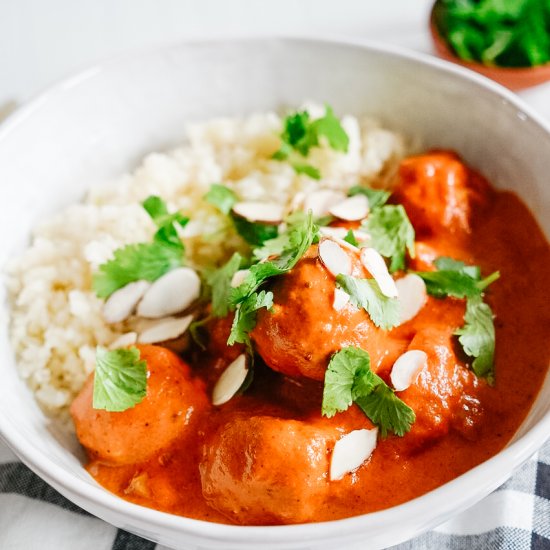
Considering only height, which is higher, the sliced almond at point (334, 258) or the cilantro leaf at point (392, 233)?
the sliced almond at point (334, 258)

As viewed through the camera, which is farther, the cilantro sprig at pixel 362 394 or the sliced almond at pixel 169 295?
the sliced almond at pixel 169 295

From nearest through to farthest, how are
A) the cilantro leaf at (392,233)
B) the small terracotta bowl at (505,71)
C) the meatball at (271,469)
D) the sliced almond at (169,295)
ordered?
the meatball at (271,469) < the cilantro leaf at (392,233) < the sliced almond at (169,295) < the small terracotta bowl at (505,71)

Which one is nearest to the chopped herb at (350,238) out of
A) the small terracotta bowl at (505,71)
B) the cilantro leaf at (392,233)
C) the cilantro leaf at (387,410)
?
the cilantro leaf at (392,233)

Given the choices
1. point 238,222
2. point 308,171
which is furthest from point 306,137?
point 238,222

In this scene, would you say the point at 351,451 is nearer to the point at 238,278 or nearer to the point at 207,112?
the point at 238,278

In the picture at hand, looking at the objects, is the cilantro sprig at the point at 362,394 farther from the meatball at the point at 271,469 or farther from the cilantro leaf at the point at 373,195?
the cilantro leaf at the point at 373,195

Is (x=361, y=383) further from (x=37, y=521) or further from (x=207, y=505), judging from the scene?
(x=37, y=521)
